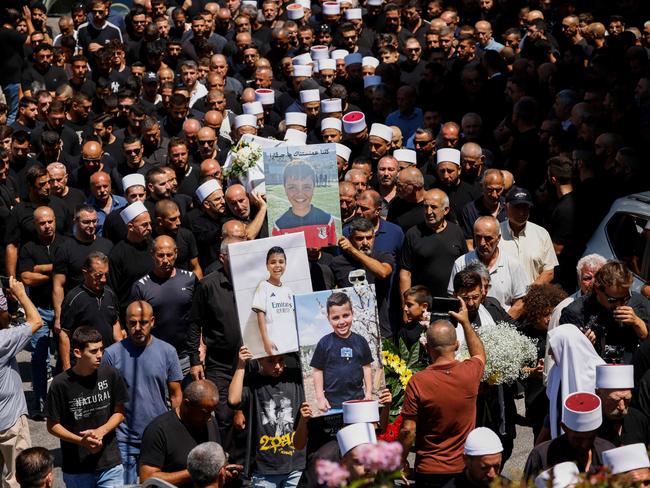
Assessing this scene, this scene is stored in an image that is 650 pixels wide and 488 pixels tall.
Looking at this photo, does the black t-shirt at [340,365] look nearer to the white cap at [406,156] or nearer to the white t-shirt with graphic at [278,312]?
the white t-shirt with graphic at [278,312]

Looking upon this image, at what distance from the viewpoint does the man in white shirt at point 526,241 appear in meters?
11.8

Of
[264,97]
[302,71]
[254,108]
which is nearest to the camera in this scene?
[254,108]

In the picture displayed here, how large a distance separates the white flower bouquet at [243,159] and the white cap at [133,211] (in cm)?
132

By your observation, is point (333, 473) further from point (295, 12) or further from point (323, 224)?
point (295, 12)

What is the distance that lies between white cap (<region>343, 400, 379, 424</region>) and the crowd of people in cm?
2

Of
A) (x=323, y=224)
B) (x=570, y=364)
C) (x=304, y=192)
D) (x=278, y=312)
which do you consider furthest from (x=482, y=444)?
(x=304, y=192)

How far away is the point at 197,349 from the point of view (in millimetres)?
11023

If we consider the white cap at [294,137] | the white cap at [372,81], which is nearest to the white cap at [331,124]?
the white cap at [294,137]

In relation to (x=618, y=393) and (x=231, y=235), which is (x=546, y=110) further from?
(x=618, y=393)

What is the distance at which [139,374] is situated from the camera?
33.5 ft

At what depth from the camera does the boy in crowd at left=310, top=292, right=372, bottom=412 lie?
924cm

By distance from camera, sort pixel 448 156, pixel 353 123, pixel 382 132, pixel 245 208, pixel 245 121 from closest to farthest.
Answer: pixel 245 208 → pixel 448 156 → pixel 382 132 → pixel 353 123 → pixel 245 121

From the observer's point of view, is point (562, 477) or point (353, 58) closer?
point (562, 477)

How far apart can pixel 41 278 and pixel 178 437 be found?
14.7 feet
